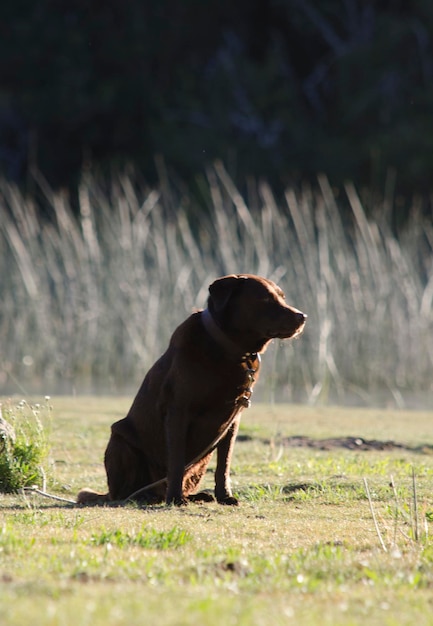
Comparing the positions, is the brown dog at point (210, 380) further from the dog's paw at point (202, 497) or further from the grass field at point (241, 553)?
the grass field at point (241, 553)

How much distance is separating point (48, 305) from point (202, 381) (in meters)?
9.70

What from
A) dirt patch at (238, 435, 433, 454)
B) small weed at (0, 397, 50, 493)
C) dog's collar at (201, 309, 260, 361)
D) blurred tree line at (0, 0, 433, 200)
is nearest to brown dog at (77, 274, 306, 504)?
dog's collar at (201, 309, 260, 361)

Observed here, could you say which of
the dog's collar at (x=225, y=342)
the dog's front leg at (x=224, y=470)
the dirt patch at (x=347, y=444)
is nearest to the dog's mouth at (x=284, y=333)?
the dog's collar at (x=225, y=342)

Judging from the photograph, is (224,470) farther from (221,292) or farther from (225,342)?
(221,292)

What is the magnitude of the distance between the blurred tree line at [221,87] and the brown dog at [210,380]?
18.3 metres

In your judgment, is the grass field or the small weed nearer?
the grass field

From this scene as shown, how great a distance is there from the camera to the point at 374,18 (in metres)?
26.5

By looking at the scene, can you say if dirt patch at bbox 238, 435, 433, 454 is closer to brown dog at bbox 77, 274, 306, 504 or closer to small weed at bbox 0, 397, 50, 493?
small weed at bbox 0, 397, 50, 493

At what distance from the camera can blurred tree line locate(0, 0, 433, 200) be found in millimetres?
25266

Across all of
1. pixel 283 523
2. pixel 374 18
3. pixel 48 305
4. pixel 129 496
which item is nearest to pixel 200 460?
pixel 129 496

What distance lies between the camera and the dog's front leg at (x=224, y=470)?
20.1ft

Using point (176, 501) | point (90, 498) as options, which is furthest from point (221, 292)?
point (90, 498)

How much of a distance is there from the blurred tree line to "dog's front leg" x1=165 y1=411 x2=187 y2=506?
18.6 metres

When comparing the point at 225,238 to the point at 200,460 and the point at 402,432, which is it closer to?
the point at 402,432
